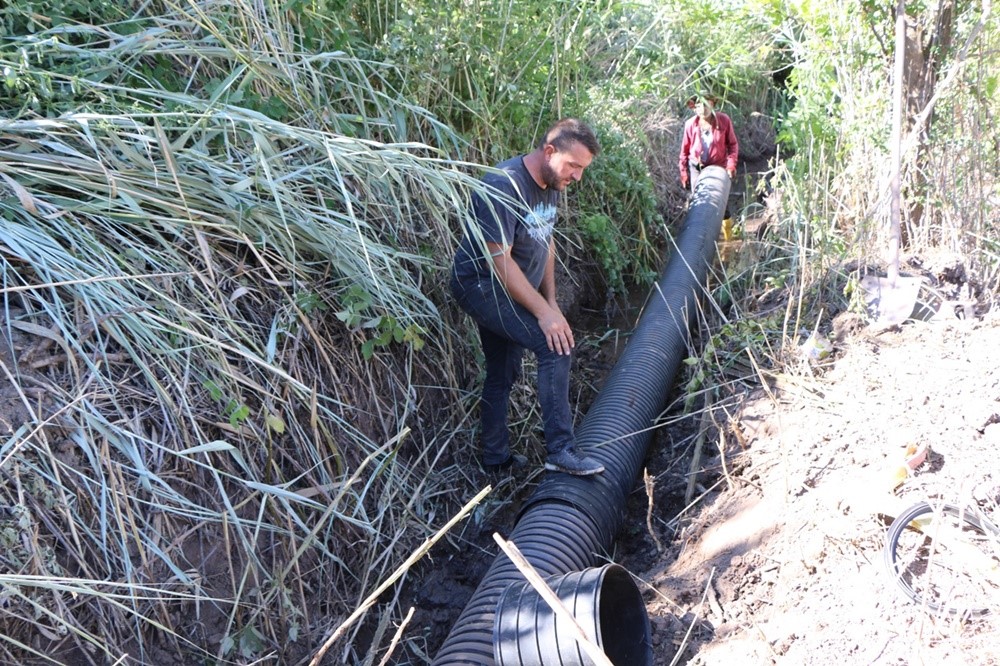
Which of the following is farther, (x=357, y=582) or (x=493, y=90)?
(x=493, y=90)

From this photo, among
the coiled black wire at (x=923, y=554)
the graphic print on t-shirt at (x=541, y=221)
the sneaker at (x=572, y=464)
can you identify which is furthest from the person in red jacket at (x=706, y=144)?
the coiled black wire at (x=923, y=554)

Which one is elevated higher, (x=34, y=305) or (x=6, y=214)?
(x=6, y=214)

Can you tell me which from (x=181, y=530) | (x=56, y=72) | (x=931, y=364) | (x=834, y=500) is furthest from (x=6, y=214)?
(x=931, y=364)

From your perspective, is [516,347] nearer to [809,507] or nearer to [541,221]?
[541,221]

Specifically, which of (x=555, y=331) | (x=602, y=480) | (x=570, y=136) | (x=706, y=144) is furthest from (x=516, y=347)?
(x=706, y=144)

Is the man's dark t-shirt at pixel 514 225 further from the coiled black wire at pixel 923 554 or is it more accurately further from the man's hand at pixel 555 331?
the coiled black wire at pixel 923 554

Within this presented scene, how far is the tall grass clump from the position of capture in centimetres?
244

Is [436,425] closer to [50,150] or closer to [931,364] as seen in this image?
[50,150]

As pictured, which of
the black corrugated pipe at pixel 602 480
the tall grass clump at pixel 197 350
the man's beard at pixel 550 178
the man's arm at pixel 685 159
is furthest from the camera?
the man's arm at pixel 685 159

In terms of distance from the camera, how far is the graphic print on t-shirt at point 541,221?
3260 millimetres

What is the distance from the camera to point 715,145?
22.6ft

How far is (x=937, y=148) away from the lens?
13.4 feet

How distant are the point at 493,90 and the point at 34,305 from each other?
2.58 m

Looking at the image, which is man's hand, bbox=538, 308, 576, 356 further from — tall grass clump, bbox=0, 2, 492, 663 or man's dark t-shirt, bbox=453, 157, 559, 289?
tall grass clump, bbox=0, 2, 492, 663
